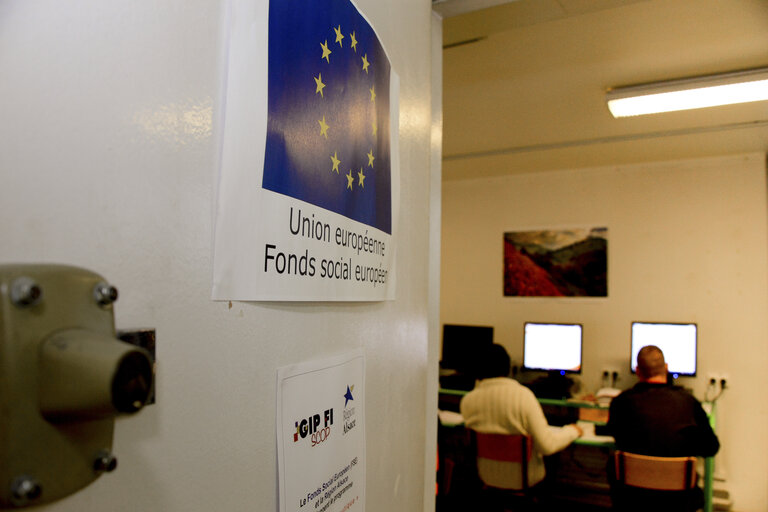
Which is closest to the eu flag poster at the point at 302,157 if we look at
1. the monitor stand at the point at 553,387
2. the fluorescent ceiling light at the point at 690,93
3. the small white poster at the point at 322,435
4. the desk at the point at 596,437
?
the small white poster at the point at 322,435

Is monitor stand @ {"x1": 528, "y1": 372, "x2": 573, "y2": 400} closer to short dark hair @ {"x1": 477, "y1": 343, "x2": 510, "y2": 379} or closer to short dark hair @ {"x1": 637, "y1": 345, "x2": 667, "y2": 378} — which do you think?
short dark hair @ {"x1": 477, "y1": 343, "x2": 510, "y2": 379}

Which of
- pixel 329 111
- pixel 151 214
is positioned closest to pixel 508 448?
pixel 329 111

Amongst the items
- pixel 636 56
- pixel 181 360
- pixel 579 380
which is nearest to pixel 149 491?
pixel 181 360

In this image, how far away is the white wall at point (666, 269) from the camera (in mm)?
4395

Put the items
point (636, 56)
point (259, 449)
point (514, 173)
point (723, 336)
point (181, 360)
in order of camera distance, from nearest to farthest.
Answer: point (181, 360)
point (259, 449)
point (636, 56)
point (723, 336)
point (514, 173)

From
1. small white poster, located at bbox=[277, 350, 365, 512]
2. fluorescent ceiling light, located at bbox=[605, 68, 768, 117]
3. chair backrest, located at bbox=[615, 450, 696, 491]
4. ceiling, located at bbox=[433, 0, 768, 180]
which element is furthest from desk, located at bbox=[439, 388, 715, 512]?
small white poster, located at bbox=[277, 350, 365, 512]

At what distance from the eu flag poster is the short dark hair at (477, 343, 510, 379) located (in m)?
2.54

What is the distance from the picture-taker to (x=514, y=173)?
5.35 metres

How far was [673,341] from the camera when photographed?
446 cm

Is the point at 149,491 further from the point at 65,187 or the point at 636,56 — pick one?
the point at 636,56

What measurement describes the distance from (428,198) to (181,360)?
3.49 feet

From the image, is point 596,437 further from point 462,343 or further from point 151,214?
point 151,214

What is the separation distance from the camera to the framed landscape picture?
4.95 metres

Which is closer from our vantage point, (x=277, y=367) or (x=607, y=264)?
(x=277, y=367)
